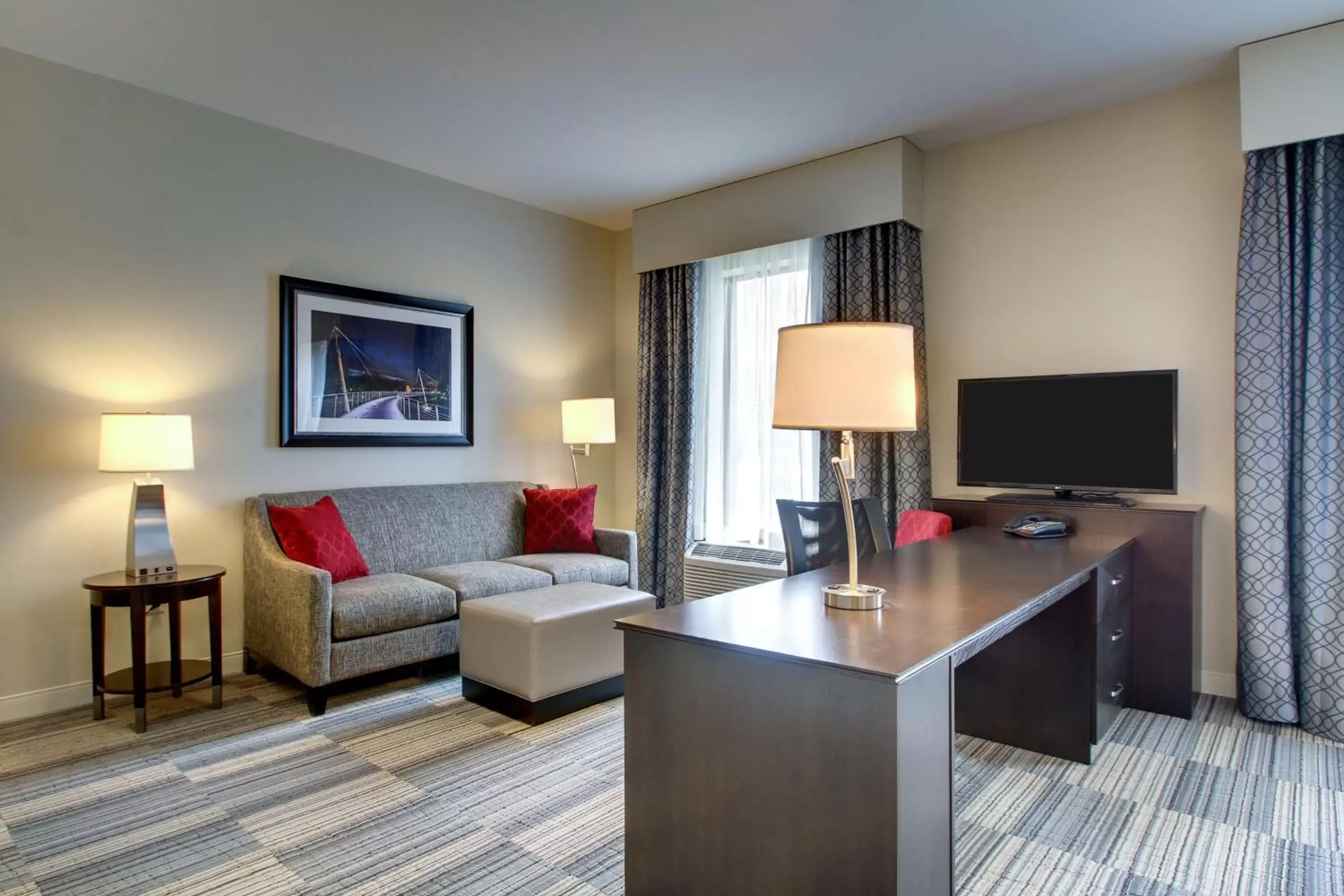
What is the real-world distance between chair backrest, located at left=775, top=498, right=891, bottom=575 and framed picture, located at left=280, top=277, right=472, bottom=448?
8.36 feet

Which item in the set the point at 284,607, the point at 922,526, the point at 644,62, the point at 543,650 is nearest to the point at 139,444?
the point at 284,607

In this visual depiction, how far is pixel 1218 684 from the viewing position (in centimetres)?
338

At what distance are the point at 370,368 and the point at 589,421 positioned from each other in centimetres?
135

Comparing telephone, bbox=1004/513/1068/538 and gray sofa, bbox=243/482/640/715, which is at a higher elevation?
telephone, bbox=1004/513/1068/538

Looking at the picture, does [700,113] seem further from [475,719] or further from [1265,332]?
[475,719]

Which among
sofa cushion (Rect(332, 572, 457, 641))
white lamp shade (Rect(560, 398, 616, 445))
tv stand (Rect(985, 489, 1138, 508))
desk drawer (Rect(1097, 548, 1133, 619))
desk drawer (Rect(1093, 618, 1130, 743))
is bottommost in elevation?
desk drawer (Rect(1093, 618, 1130, 743))

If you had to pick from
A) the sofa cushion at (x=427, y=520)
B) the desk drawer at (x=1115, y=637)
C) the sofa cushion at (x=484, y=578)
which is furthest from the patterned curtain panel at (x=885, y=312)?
the sofa cushion at (x=427, y=520)

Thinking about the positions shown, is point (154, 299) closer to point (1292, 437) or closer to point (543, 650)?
point (543, 650)

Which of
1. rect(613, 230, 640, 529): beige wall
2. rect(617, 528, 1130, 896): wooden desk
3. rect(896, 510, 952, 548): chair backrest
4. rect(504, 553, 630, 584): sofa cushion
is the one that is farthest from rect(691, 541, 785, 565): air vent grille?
rect(617, 528, 1130, 896): wooden desk

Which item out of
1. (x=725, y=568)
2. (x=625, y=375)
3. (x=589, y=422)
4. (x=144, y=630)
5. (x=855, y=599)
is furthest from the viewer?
(x=625, y=375)

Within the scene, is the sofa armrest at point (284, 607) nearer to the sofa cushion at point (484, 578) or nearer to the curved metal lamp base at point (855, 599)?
the sofa cushion at point (484, 578)

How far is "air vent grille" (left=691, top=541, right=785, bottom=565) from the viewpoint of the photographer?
15.2 ft

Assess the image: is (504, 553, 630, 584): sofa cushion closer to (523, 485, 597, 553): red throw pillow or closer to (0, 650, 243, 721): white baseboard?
(523, 485, 597, 553): red throw pillow

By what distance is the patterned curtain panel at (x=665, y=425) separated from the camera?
5.04 metres
